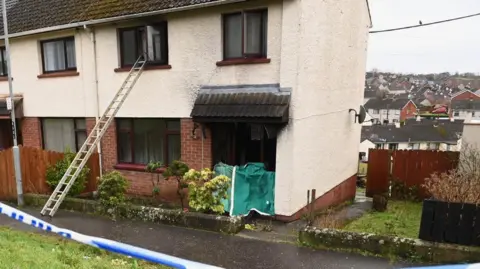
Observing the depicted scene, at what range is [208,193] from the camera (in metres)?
7.23

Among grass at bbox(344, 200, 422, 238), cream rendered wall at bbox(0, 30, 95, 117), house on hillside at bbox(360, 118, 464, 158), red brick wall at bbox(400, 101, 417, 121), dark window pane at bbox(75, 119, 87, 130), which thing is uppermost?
cream rendered wall at bbox(0, 30, 95, 117)

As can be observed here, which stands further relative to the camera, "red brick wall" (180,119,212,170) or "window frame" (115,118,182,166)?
"window frame" (115,118,182,166)

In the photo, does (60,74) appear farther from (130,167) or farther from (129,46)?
(130,167)

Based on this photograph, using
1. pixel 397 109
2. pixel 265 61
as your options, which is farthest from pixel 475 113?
pixel 265 61

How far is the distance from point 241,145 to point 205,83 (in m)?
1.87

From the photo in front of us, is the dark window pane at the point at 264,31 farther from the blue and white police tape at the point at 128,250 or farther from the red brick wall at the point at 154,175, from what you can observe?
the blue and white police tape at the point at 128,250

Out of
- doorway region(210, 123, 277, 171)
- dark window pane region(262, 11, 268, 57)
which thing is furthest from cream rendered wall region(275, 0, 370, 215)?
doorway region(210, 123, 277, 171)

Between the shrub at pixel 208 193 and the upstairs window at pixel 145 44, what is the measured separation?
3.76 metres

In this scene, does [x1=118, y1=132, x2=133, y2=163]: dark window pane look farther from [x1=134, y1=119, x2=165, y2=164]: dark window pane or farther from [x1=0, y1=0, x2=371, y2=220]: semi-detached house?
[x1=134, y1=119, x2=165, y2=164]: dark window pane

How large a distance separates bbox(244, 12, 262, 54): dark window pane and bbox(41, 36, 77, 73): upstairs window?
6130mm

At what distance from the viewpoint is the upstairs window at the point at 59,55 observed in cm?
1091

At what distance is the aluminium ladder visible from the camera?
26.6 feet

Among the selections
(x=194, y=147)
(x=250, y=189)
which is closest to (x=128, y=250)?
(x=250, y=189)

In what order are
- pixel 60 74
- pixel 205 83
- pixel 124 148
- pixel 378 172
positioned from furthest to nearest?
pixel 378 172
pixel 60 74
pixel 124 148
pixel 205 83
